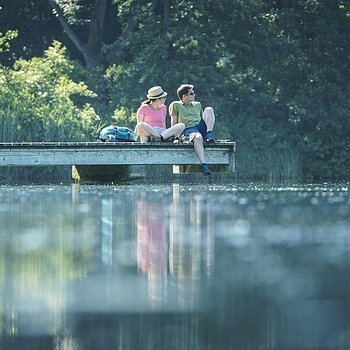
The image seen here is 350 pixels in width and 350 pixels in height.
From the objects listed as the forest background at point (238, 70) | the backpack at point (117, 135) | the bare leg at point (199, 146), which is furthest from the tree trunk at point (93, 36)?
the bare leg at point (199, 146)

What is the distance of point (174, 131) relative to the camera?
78.0 feet

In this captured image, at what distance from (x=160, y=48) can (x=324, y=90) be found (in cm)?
488

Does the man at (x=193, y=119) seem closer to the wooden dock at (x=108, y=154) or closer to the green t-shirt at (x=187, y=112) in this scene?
the green t-shirt at (x=187, y=112)

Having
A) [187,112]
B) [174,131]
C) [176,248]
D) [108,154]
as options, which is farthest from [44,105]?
[176,248]

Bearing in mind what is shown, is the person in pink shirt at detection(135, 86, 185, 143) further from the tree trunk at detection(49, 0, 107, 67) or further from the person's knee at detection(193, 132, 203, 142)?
the tree trunk at detection(49, 0, 107, 67)

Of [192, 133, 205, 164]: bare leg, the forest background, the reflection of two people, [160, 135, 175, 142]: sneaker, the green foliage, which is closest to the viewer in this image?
the reflection of two people

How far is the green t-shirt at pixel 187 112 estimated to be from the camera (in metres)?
23.6

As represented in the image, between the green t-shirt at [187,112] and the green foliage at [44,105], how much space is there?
981 centimetres

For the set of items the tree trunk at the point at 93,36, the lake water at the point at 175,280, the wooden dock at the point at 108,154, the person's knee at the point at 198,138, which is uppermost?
the tree trunk at the point at 93,36

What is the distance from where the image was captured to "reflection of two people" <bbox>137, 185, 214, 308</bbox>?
826 cm

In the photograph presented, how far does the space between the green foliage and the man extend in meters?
9.74

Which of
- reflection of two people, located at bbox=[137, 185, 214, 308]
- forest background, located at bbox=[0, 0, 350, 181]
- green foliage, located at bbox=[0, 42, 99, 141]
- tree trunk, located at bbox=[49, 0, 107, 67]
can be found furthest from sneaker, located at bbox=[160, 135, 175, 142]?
tree trunk, located at bbox=[49, 0, 107, 67]

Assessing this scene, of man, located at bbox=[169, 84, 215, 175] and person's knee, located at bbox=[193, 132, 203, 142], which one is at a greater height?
man, located at bbox=[169, 84, 215, 175]

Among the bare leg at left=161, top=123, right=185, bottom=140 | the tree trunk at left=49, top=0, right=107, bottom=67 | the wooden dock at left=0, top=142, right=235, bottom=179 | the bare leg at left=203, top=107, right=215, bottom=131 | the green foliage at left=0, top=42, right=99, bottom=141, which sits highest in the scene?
the tree trunk at left=49, top=0, right=107, bottom=67
